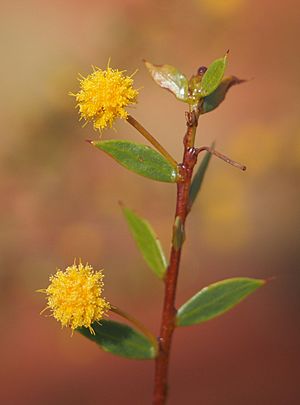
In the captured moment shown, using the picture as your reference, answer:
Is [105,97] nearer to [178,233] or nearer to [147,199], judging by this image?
[178,233]

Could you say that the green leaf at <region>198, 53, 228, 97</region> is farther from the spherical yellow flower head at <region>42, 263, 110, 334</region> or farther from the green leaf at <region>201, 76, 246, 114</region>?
the spherical yellow flower head at <region>42, 263, 110, 334</region>

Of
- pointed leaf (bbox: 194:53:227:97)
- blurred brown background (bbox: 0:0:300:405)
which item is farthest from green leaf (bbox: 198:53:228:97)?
blurred brown background (bbox: 0:0:300:405)

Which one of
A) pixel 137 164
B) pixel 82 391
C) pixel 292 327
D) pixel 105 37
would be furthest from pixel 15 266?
pixel 137 164

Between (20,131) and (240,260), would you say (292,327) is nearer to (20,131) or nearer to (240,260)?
(240,260)

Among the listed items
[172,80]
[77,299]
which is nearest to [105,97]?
[172,80]

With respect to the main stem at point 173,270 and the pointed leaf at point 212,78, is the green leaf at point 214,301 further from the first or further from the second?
the pointed leaf at point 212,78

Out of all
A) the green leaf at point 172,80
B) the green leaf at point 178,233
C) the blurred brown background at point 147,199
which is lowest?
the green leaf at point 178,233

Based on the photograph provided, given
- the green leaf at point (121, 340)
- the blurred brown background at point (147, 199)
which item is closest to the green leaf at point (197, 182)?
the green leaf at point (121, 340)
